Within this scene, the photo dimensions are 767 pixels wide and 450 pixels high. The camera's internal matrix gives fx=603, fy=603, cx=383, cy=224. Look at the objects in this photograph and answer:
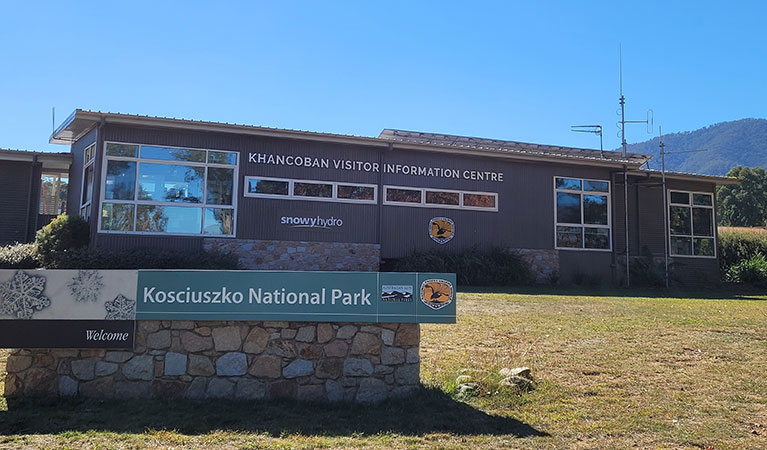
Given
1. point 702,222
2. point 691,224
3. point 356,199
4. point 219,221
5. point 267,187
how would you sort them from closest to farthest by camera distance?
point 219,221, point 267,187, point 356,199, point 691,224, point 702,222

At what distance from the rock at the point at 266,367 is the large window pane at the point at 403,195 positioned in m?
11.4

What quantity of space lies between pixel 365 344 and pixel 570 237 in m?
14.3

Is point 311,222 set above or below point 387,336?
above

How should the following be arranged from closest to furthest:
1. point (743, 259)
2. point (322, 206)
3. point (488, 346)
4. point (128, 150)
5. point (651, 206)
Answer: point (488, 346) < point (128, 150) < point (322, 206) < point (651, 206) < point (743, 259)

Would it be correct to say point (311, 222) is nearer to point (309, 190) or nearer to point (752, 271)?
point (309, 190)

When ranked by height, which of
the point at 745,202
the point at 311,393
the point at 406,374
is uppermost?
the point at 745,202

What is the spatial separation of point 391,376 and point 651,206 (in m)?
17.2

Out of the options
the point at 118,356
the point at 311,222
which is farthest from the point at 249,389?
the point at 311,222

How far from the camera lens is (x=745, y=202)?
2048 inches

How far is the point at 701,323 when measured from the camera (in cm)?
996

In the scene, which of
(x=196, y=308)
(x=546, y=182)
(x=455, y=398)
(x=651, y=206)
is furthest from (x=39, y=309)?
(x=651, y=206)

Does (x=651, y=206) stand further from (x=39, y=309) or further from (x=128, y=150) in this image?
(x=39, y=309)

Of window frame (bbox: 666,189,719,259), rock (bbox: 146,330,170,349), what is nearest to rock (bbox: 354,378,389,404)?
rock (bbox: 146,330,170,349)

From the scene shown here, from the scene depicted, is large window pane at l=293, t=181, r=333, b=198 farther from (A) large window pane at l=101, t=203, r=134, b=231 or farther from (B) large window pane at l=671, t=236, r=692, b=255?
(B) large window pane at l=671, t=236, r=692, b=255
